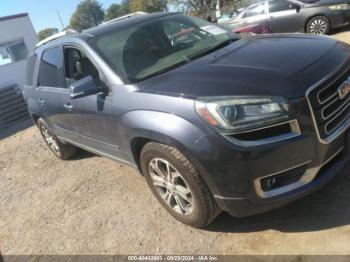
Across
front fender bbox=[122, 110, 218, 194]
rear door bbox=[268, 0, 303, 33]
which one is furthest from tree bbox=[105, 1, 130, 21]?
front fender bbox=[122, 110, 218, 194]

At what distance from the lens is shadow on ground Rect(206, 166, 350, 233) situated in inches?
127

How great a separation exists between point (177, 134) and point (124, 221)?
4.97 feet

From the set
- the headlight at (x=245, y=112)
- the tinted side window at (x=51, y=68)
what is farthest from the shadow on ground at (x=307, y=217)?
the tinted side window at (x=51, y=68)

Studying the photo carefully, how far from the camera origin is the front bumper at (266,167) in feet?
9.07

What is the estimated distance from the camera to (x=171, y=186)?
3475mm

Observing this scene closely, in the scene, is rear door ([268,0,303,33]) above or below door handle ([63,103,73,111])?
below

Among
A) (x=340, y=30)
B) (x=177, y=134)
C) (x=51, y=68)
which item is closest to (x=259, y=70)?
(x=177, y=134)

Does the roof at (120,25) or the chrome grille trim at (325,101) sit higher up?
the roof at (120,25)

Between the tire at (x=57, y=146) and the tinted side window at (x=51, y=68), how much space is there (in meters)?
0.88

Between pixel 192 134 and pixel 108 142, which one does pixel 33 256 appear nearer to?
pixel 108 142

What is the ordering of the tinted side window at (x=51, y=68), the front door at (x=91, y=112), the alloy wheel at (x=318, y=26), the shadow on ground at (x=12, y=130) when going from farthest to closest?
the alloy wheel at (x=318, y=26) → the shadow on ground at (x=12, y=130) → the tinted side window at (x=51, y=68) → the front door at (x=91, y=112)

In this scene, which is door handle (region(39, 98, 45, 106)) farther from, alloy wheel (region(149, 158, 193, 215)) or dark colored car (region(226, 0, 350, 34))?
dark colored car (region(226, 0, 350, 34))

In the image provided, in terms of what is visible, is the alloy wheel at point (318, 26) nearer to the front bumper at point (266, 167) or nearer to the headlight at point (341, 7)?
the headlight at point (341, 7)

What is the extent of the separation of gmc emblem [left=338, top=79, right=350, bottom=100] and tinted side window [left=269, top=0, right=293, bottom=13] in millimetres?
9450
